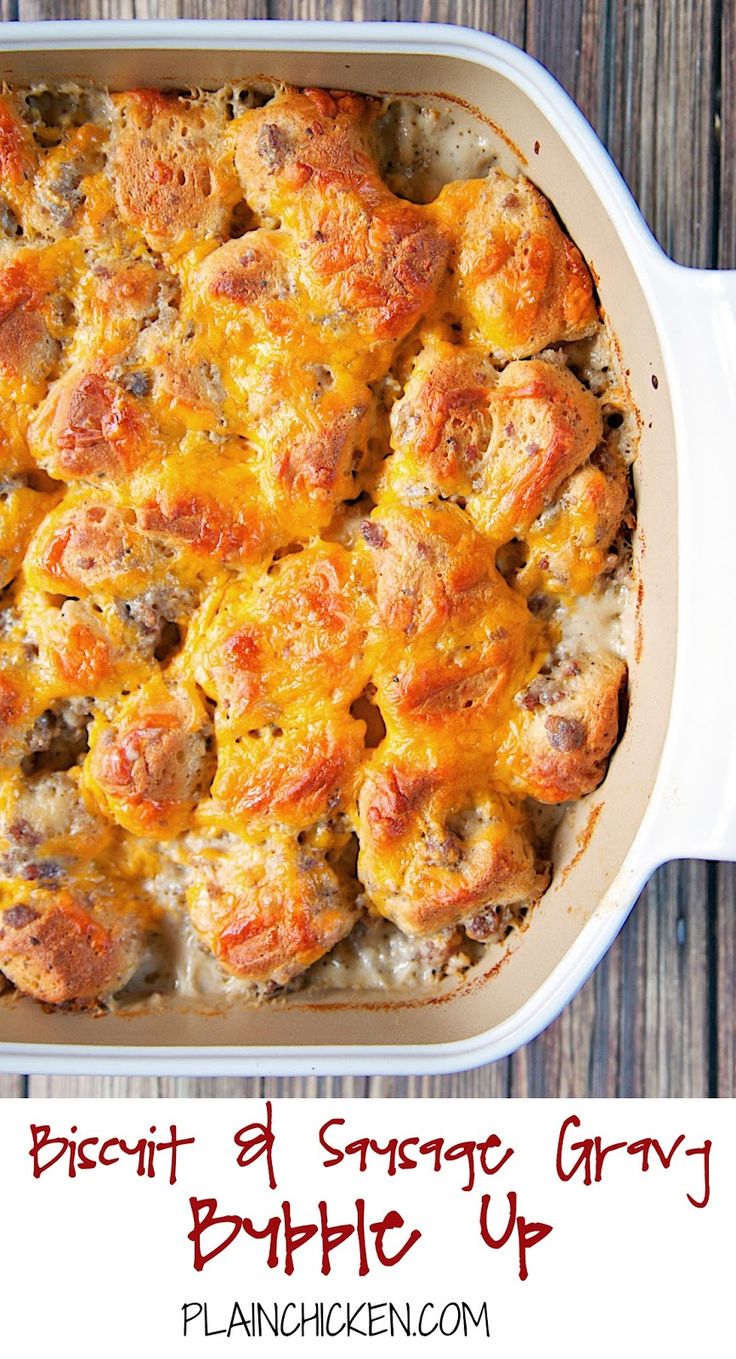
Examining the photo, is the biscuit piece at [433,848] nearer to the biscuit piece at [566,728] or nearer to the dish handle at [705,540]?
the biscuit piece at [566,728]

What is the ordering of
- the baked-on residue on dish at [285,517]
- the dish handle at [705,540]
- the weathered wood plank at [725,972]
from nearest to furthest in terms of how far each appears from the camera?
the dish handle at [705,540] → the baked-on residue on dish at [285,517] → the weathered wood plank at [725,972]

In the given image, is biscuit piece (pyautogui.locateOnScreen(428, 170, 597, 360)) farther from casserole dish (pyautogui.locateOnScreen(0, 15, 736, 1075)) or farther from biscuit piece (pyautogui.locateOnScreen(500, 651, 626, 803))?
biscuit piece (pyautogui.locateOnScreen(500, 651, 626, 803))

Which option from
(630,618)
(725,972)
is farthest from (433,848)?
(725,972)

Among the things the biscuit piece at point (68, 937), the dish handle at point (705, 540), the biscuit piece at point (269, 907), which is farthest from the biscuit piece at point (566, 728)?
the biscuit piece at point (68, 937)

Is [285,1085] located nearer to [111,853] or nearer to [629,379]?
[111,853]

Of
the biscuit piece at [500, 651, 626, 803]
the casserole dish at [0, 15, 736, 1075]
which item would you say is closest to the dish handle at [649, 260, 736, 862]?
the casserole dish at [0, 15, 736, 1075]

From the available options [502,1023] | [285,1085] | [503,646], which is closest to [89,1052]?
[285,1085]
